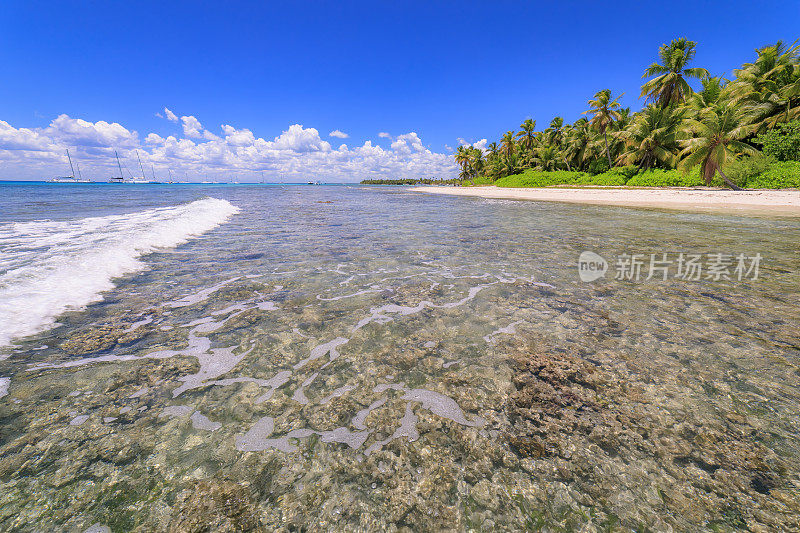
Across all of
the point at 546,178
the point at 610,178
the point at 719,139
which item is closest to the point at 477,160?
the point at 546,178

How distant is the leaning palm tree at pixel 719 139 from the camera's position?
2805cm

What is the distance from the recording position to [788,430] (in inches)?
95.2

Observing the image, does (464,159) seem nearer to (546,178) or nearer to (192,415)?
(546,178)

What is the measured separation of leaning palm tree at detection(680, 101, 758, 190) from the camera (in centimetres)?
2805

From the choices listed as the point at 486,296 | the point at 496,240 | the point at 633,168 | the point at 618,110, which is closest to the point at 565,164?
the point at 618,110

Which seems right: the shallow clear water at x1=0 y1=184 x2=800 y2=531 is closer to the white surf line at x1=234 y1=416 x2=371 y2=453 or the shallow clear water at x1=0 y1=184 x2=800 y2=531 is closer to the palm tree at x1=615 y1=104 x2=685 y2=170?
the white surf line at x1=234 y1=416 x2=371 y2=453

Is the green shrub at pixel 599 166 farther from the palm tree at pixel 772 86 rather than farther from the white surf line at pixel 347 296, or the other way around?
the white surf line at pixel 347 296

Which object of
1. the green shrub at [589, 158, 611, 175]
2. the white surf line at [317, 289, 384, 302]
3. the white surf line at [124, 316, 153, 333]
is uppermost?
the green shrub at [589, 158, 611, 175]

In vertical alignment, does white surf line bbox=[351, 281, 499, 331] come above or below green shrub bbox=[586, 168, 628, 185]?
below

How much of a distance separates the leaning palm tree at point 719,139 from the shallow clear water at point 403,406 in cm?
3468

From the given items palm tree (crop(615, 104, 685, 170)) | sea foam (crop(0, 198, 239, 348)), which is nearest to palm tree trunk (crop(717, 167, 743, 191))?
palm tree (crop(615, 104, 685, 170))

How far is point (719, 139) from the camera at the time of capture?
29.3 m

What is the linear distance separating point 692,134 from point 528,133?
38.0 metres

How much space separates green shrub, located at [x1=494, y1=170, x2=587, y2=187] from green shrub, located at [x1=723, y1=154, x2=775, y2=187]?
21.5m
